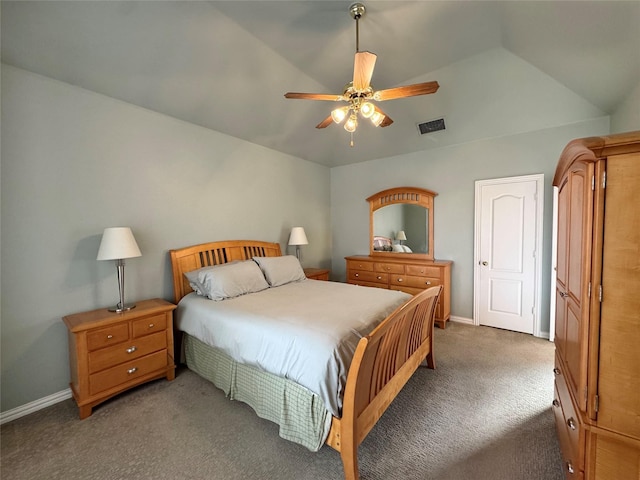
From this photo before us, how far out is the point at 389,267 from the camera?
4234mm

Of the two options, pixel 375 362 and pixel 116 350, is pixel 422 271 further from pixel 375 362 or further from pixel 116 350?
pixel 116 350

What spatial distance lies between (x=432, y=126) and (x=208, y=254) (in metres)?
3.57

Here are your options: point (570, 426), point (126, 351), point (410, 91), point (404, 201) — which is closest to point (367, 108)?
point (410, 91)

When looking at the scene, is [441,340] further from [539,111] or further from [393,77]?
[393,77]

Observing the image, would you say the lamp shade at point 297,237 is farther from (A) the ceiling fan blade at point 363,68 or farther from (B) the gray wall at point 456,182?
(A) the ceiling fan blade at point 363,68

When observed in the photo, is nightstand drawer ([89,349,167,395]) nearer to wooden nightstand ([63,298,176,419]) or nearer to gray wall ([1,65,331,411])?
wooden nightstand ([63,298,176,419])

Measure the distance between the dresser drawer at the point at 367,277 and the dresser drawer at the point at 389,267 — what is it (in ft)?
0.27

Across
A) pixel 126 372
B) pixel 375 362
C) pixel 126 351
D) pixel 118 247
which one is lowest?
pixel 126 372

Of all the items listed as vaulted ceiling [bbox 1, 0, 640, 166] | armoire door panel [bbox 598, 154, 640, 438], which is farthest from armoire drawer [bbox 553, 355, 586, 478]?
vaulted ceiling [bbox 1, 0, 640, 166]

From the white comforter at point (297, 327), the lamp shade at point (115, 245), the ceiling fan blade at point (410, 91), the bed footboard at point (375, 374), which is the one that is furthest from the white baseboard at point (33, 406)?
the ceiling fan blade at point (410, 91)

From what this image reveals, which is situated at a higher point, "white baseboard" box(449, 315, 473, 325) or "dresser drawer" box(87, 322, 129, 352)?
"dresser drawer" box(87, 322, 129, 352)

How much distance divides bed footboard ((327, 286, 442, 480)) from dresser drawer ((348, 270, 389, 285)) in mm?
1805

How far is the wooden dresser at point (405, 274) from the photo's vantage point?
3836mm

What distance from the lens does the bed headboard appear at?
300 cm
